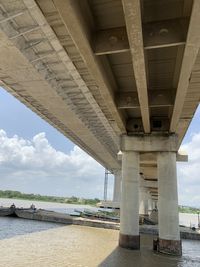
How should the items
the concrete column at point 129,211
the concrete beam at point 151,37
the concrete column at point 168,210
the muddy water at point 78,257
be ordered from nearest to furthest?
the concrete beam at point 151,37 < the muddy water at point 78,257 < the concrete column at point 168,210 < the concrete column at point 129,211

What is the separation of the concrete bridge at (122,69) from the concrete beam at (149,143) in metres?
0.06

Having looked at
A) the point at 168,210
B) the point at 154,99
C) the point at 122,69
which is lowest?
the point at 168,210

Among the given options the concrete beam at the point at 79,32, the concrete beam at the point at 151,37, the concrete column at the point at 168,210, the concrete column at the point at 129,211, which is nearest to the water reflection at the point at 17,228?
the concrete column at the point at 129,211

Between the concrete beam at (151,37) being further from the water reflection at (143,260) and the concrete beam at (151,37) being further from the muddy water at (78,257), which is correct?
the water reflection at (143,260)

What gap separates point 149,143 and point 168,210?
4070 mm

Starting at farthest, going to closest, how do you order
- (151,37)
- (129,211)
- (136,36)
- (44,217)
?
(44,217) < (129,211) < (151,37) < (136,36)

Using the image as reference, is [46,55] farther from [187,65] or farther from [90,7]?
[187,65]

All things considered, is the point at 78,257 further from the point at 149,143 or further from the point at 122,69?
the point at 122,69

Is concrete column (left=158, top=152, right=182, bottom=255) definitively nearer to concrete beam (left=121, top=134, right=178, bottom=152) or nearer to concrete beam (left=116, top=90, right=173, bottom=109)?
concrete beam (left=121, top=134, right=178, bottom=152)

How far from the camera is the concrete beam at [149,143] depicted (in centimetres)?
1791

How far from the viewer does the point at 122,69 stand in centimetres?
1186

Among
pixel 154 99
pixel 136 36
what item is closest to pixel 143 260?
pixel 154 99

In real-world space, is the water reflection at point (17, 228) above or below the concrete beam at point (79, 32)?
below

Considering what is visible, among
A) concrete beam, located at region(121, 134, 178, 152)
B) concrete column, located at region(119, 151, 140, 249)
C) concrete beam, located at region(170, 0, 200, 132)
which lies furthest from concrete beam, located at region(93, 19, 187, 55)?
concrete column, located at region(119, 151, 140, 249)
